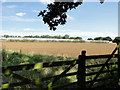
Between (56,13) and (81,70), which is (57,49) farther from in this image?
(81,70)

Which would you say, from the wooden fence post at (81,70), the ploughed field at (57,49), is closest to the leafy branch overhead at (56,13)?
the wooden fence post at (81,70)

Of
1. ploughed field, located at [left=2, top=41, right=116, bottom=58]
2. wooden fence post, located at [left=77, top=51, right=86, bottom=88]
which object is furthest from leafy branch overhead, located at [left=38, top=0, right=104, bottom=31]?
Result: ploughed field, located at [left=2, top=41, right=116, bottom=58]

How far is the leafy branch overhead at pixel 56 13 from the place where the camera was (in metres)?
6.00

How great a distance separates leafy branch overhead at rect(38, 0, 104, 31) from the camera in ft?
19.7

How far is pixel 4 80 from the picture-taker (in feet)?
19.5

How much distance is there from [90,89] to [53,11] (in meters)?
3.86

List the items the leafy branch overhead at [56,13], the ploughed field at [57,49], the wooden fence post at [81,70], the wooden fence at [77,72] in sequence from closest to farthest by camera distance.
Answer: the wooden fence at [77,72] → the wooden fence post at [81,70] → the leafy branch overhead at [56,13] → the ploughed field at [57,49]

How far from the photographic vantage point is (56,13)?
20.1 ft

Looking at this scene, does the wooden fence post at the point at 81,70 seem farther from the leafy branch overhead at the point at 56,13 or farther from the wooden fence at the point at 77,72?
the leafy branch overhead at the point at 56,13

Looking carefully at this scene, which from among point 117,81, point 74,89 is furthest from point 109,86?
point 74,89

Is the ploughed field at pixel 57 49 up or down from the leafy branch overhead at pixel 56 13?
down

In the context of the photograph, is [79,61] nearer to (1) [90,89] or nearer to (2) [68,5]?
(1) [90,89]

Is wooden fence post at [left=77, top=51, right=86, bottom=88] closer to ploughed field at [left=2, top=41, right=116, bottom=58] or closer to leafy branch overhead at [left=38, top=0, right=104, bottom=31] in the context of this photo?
leafy branch overhead at [left=38, top=0, right=104, bottom=31]

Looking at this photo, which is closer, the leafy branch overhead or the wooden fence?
the wooden fence
